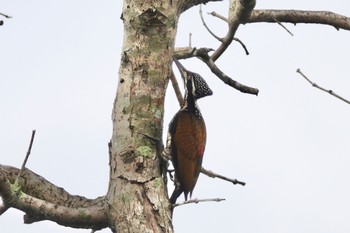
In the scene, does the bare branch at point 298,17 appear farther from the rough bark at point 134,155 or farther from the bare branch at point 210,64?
the bare branch at point 210,64

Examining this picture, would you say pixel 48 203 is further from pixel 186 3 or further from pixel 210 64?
pixel 186 3

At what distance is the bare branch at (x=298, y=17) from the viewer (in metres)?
4.99

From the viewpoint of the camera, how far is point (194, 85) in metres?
5.10

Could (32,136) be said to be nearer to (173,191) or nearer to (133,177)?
(133,177)

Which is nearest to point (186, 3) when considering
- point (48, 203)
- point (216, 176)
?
point (216, 176)

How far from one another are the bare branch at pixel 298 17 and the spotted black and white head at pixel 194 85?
0.60 metres

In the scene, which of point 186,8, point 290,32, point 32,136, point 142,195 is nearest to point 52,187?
point 142,195

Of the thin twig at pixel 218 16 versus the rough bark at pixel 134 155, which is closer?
the rough bark at pixel 134 155

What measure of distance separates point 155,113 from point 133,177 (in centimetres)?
43

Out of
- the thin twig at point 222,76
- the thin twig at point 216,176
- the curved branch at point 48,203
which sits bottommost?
the curved branch at point 48,203

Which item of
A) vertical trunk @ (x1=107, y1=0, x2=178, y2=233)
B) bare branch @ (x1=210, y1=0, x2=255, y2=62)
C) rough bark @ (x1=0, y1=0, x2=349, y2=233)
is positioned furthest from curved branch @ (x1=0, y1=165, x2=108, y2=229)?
bare branch @ (x1=210, y1=0, x2=255, y2=62)

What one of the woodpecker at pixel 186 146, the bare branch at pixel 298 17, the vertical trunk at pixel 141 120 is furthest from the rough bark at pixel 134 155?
the bare branch at pixel 298 17

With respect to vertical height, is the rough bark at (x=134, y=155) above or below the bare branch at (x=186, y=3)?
below

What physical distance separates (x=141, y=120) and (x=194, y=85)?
1.26m
